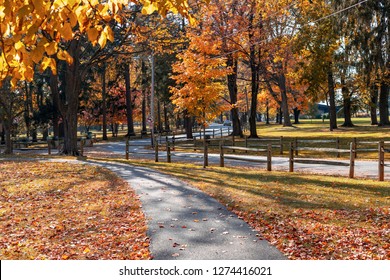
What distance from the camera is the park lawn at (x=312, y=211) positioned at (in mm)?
6645

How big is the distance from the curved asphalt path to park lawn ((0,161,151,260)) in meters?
0.29

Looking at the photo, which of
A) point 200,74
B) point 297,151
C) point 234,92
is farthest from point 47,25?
point 234,92

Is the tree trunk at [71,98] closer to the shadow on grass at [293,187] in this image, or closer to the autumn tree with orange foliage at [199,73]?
the autumn tree with orange foliage at [199,73]

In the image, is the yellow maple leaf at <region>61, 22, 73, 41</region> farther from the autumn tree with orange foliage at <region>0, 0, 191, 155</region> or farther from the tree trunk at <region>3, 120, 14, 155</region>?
the tree trunk at <region>3, 120, 14, 155</region>

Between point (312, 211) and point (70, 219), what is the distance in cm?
501

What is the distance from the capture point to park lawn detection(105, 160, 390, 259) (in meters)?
6.64

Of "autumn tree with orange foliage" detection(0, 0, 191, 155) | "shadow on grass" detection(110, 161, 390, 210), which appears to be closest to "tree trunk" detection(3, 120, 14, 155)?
"shadow on grass" detection(110, 161, 390, 210)

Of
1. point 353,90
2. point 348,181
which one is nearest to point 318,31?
point 353,90

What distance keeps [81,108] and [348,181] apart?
4369cm

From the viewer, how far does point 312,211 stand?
9039 millimetres

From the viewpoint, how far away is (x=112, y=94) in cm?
6181

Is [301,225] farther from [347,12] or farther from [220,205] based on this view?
[347,12]

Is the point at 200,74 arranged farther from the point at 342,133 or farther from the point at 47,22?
the point at 47,22

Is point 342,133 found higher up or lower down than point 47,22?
lower down
